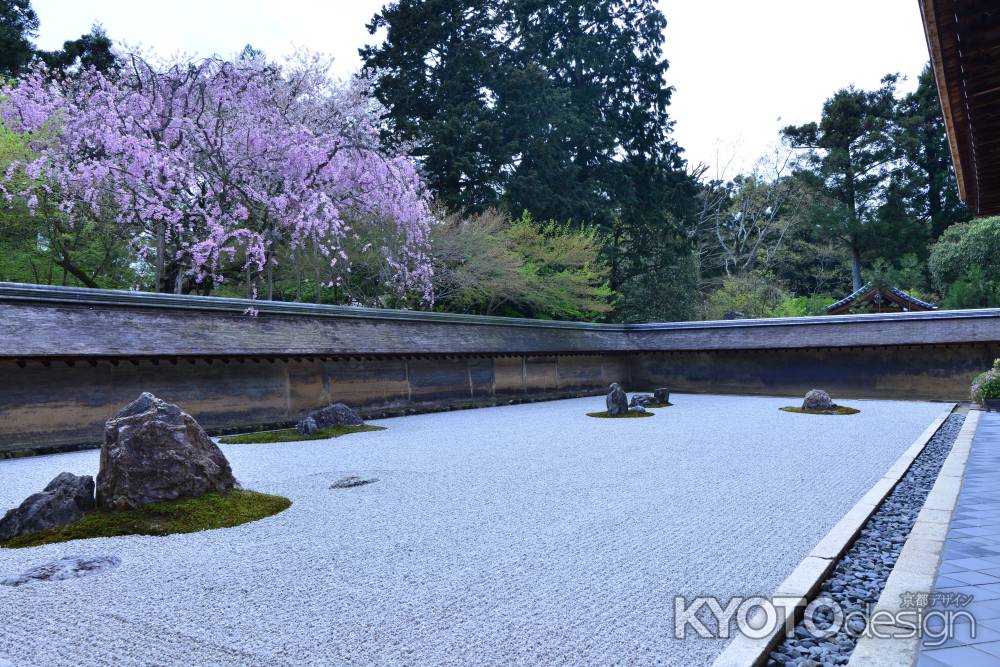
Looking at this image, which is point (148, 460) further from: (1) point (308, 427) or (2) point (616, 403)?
(2) point (616, 403)

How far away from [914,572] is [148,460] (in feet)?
18.7

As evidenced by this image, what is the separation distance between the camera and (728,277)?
117 feet

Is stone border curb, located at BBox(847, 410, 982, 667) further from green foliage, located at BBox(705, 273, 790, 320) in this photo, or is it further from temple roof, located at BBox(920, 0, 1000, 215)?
green foliage, located at BBox(705, 273, 790, 320)

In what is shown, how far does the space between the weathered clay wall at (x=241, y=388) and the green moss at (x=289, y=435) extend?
31.0 inches

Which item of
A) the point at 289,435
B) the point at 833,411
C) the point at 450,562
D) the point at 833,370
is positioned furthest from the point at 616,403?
the point at 450,562

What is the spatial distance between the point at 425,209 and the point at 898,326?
563 inches

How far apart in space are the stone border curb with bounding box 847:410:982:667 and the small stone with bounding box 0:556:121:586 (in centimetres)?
442

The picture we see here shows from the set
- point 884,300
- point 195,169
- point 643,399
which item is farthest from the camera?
point 884,300

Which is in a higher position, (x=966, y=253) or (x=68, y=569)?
(x=966, y=253)

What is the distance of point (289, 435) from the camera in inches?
431

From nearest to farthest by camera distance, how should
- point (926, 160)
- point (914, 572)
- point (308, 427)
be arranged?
point (914, 572), point (308, 427), point (926, 160)

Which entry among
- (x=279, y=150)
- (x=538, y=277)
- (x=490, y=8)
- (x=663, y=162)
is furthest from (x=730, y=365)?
(x=490, y=8)

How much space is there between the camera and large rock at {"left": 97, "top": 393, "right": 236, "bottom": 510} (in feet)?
17.0

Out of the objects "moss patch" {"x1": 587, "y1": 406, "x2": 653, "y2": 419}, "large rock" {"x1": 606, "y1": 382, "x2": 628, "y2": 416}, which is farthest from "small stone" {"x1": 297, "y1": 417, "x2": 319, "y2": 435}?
"large rock" {"x1": 606, "y1": 382, "x2": 628, "y2": 416}
